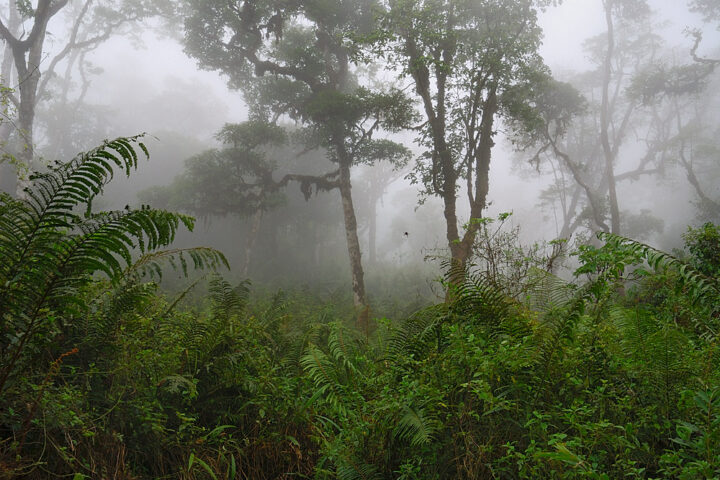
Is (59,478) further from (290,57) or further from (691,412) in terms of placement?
(290,57)

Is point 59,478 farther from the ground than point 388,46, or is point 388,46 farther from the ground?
point 388,46

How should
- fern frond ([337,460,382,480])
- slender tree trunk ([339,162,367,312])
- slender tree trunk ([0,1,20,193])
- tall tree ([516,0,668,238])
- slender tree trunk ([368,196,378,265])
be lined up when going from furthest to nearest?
1. slender tree trunk ([368,196,378,265])
2. tall tree ([516,0,668,238])
3. slender tree trunk ([0,1,20,193])
4. slender tree trunk ([339,162,367,312])
5. fern frond ([337,460,382,480])

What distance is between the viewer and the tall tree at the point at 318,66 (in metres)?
13.1

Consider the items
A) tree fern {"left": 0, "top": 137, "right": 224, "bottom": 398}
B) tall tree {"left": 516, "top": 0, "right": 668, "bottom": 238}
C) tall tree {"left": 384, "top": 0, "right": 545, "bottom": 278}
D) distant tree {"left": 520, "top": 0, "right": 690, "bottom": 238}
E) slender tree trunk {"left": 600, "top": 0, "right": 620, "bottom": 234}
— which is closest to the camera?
tree fern {"left": 0, "top": 137, "right": 224, "bottom": 398}

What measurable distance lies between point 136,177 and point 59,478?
2833cm

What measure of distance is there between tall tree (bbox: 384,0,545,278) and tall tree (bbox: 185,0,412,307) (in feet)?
4.60

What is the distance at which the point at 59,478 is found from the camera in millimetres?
2578

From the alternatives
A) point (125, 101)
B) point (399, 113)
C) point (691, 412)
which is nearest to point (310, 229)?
point (399, 113)

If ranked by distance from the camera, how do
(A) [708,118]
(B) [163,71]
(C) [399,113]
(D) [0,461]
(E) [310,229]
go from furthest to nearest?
(B) [163,71], (A) [708,118], (E) [310,229], (C) [399,113], (D) [0,461]

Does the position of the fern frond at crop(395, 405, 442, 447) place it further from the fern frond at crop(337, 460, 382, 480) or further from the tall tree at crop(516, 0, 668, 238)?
the tall tree at crop(516, 0, 668, 238)

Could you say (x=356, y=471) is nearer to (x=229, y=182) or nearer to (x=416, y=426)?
(x=416, y=426)

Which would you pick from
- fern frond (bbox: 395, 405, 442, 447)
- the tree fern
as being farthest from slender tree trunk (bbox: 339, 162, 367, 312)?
the tree fern

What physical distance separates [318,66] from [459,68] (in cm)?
630

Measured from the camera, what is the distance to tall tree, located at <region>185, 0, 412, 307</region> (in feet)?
43.1
